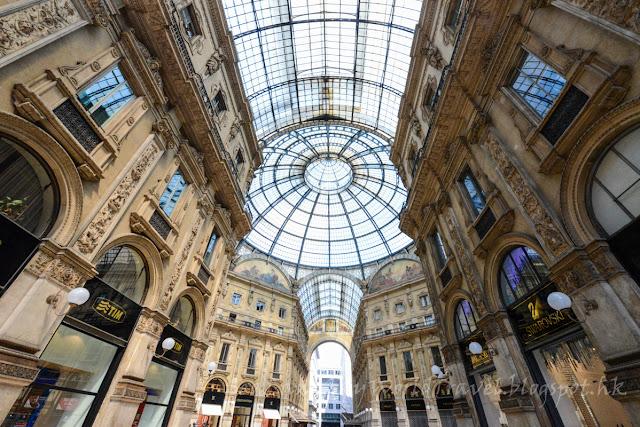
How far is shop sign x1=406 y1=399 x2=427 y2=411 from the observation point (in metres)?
26.4

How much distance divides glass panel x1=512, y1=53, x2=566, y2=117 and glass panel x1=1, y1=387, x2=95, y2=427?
1504cm

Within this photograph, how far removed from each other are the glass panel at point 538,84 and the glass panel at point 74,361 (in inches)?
582

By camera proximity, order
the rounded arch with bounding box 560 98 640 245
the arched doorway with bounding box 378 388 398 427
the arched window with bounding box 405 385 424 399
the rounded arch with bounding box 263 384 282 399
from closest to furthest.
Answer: the rounded arch with bounding box 560 98 640 245, the arched window with bounding box 405 385 424 399, the arched doorway with bounding box 378 388 398 427, the rounded arch with bounding box 263 384 282 399

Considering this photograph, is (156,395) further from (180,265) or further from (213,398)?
(213,398)

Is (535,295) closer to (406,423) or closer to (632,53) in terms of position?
(632,53)

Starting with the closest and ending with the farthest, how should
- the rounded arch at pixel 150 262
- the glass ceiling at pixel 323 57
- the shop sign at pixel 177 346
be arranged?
1. the rounded arch at pixel 150 262
2. the shop sign at pixel 177 346
3. the glass ceiling at pixel 323 57

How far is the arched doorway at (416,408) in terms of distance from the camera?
26094 millimetres

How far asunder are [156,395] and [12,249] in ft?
27.8

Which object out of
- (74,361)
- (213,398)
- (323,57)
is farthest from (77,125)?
(213,398)

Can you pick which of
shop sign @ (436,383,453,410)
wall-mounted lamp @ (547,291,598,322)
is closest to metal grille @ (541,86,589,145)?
wall-mounted lamp @ (547,291,598,322)

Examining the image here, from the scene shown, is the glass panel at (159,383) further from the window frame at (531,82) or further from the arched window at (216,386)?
the arched window at (216,386)

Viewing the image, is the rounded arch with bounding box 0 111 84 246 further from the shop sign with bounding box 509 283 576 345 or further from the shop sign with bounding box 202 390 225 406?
the shop sign with bounding box 202 390 225 406

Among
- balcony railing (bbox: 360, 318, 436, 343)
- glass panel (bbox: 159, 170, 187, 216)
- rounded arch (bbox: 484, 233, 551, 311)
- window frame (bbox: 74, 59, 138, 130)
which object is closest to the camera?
window frame (bbox: 74, 59, 138, 130)

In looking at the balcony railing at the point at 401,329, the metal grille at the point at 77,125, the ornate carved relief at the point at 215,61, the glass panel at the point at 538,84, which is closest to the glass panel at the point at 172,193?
the metal grille at the point at 77,125
